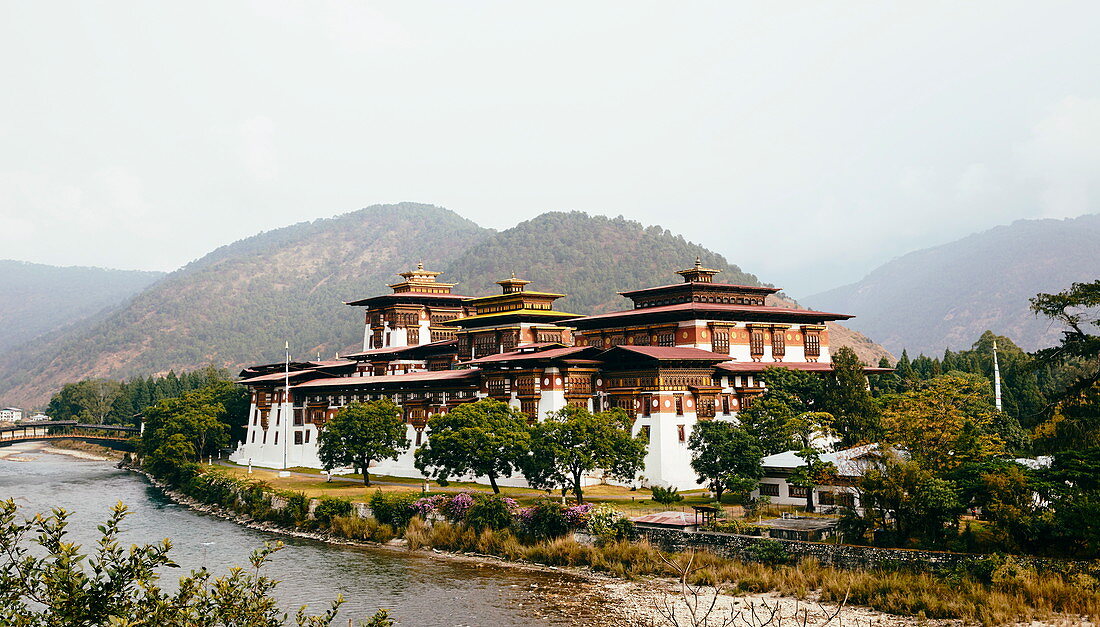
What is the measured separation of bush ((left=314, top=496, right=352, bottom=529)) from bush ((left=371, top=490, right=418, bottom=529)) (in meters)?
2.51

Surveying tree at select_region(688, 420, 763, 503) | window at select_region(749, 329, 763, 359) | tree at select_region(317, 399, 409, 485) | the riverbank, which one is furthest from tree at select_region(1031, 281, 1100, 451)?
tree at select_region(317, 399, 409, 485)

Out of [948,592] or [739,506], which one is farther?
[739,506]

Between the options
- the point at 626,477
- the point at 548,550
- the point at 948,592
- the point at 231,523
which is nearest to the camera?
the point at 948,592

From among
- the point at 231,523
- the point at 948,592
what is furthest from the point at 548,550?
the point at 231,523

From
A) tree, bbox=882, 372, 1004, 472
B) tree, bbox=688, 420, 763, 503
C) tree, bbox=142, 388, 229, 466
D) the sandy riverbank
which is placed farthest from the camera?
the sandy riverbank

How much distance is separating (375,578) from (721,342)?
137 feet

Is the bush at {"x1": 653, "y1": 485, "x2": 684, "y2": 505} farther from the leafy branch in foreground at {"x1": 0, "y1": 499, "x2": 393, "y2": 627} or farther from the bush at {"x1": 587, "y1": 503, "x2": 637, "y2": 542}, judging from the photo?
the leafy branch in foreground at {"x1": 0, "y1": 499, "x2": 393, "y2": 627}

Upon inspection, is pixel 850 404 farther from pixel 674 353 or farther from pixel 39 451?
pixel 39 451

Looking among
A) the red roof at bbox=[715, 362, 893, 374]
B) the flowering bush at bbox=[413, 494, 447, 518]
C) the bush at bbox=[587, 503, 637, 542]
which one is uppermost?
the red roof at bbox=[715, 362, 893, 374]

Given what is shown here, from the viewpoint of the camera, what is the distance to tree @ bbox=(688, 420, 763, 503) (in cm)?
5972

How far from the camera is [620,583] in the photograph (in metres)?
49.4

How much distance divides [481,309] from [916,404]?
53.0m

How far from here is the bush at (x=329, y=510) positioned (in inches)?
2623

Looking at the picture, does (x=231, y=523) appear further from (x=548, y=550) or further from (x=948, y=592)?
(x=948, y=592)
